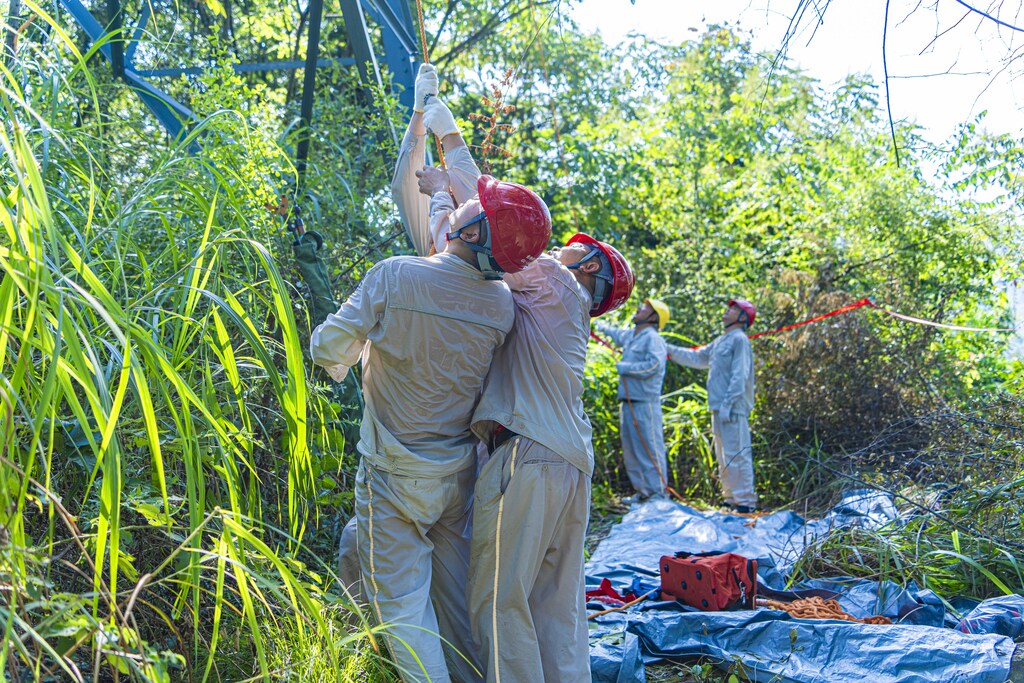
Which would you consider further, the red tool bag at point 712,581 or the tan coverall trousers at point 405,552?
the red tool bag at point 712,581

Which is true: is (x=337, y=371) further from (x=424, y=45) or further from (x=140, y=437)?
(x=424, y=45)

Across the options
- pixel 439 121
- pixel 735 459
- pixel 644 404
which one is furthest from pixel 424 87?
pixel 735 459

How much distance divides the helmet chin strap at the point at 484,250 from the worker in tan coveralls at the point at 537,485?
249 mm

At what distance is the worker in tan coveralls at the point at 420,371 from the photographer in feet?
10.7

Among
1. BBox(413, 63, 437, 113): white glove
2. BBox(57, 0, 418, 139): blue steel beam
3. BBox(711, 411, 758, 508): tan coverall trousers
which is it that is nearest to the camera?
BBox(413, 63, 437, 113): white glove

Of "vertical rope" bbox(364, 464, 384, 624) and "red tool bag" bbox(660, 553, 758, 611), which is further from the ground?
"vertical rope" bbox(364, 464, 384, 624)

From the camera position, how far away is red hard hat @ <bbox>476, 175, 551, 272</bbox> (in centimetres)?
330

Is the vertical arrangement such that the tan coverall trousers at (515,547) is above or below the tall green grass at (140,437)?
below

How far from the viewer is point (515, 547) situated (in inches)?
134

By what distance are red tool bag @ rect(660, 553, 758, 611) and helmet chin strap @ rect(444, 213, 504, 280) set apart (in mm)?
2152

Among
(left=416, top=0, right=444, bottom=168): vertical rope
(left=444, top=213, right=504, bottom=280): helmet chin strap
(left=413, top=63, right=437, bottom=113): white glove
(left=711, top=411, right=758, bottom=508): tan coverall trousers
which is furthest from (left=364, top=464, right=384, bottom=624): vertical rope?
(left=711, top=411, right=758, bottom=508): tan coverall trousers

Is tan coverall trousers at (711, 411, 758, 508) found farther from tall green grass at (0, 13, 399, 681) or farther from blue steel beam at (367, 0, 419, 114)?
tall green grass at (0, 13, 399, 681)

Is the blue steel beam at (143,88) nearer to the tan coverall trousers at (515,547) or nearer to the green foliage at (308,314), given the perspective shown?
the green foliage at (308,314)

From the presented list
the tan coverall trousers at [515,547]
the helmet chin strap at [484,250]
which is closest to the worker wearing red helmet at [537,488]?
the tan coverall trousers at [515,547]
